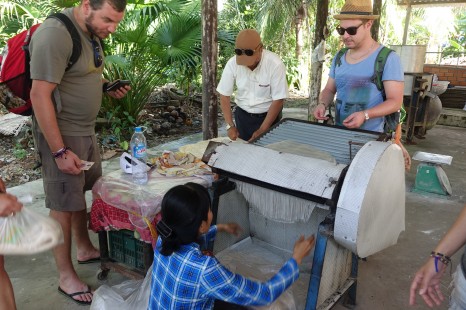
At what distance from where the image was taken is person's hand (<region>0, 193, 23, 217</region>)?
1379 millimetres

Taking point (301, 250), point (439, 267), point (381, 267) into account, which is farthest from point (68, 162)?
point (381, 267)

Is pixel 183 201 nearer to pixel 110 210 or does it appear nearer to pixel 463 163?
pixel 110 210

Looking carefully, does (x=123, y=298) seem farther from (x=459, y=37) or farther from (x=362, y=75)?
(x=459, y=37)

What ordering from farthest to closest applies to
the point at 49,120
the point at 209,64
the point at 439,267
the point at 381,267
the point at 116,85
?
the point at 209,64 < the point at 381,267 < the point at 116,85 < the point at 49,120 < the point at 439,267

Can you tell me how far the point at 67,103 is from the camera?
2035 mm

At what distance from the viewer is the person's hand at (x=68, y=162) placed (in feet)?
6.43

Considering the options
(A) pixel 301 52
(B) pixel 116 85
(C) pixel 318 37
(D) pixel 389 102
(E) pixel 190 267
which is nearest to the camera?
(E) pixel 190 267

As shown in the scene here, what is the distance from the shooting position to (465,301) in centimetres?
117

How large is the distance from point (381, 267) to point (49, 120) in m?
2.27

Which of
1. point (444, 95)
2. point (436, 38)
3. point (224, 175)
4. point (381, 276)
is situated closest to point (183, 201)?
point (224, 175)

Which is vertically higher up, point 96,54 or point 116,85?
point 96,54

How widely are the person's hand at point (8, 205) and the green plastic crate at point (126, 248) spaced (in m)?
0.85

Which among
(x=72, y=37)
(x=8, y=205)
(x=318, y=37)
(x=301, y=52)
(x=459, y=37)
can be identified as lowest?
(x=8, y=205)

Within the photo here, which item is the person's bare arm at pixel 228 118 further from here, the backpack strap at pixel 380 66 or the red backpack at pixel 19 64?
the red backpack at pixel 19 64
